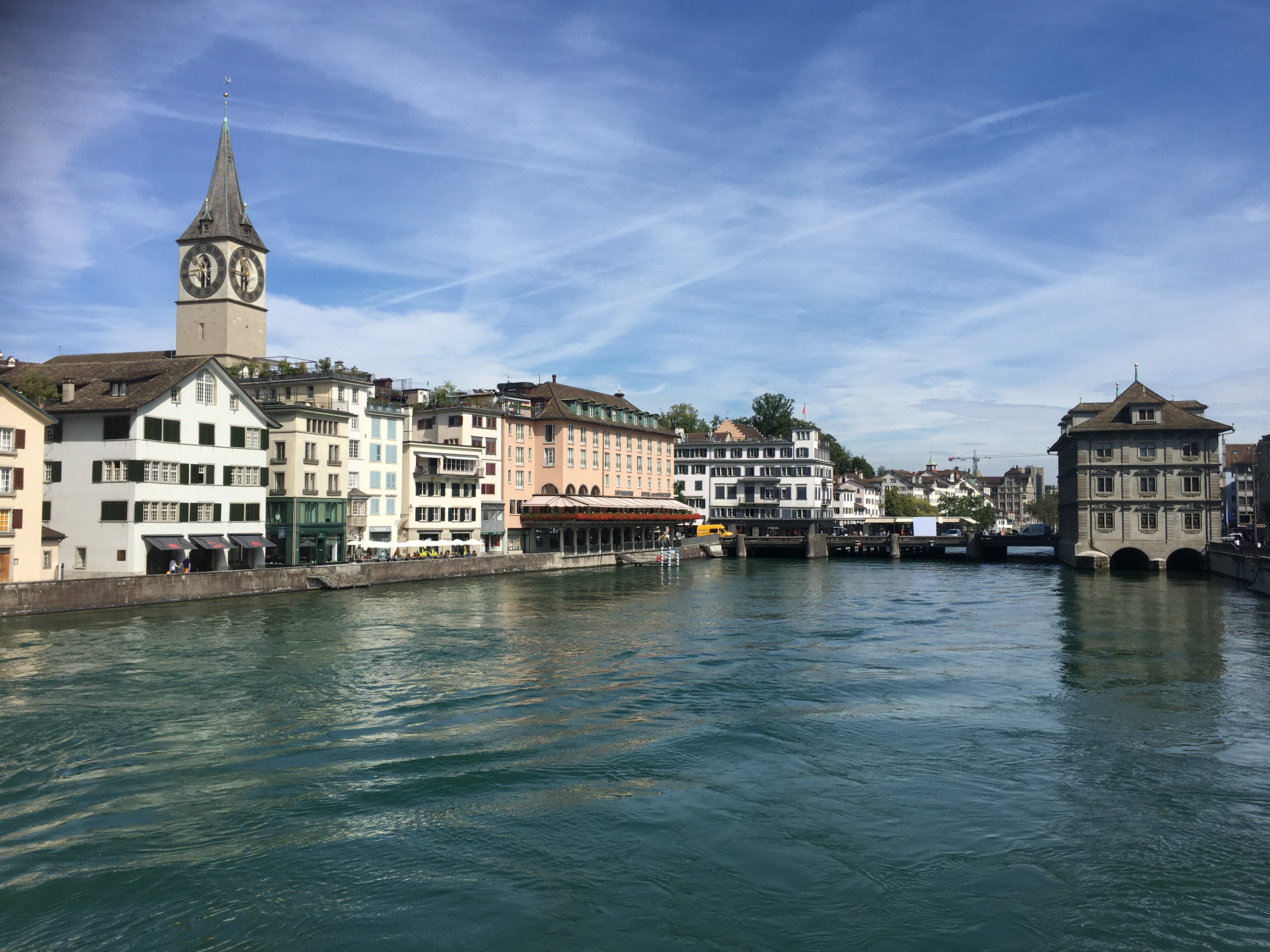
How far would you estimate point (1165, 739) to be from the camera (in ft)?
64.7

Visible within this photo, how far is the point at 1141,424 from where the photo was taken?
7481 cm

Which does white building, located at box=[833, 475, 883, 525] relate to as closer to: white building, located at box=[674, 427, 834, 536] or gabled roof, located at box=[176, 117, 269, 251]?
white building, located at box=[674, 427, 834, 536]

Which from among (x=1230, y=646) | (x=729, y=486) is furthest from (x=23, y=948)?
(x=729, y=486)

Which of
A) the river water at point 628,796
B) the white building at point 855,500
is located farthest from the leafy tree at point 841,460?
the river water at point 628,796

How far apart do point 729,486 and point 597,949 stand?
354ft

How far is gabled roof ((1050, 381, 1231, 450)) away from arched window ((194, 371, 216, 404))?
62811mm

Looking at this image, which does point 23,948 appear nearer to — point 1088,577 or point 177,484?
point 177,484

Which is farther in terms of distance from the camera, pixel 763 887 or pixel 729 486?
pixel 729 486

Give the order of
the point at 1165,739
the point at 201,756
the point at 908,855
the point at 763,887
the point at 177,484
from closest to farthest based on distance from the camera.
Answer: the point at 763,887, the point at 908,855, the point at 201,756, the point at 1165,739, the point at 177,484

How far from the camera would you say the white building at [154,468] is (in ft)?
155

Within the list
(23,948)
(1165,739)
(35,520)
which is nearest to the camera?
(23,948)

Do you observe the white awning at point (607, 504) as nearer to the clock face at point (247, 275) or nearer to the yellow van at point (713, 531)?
the yellow van at point (713, 531)

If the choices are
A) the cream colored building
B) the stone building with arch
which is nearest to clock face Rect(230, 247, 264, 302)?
the cream colored building

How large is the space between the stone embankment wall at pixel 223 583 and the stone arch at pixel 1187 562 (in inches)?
1993
